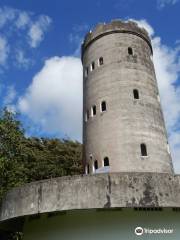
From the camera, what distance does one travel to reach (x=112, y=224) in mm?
16016

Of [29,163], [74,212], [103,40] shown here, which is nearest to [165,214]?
[74,212]

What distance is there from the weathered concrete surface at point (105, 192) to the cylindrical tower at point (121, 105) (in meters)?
5.99

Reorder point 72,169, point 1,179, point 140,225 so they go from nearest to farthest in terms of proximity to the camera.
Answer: point 140,225 → point 1,179 → point 72,169

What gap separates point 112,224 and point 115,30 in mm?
15275

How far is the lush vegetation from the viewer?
2211 centimetres

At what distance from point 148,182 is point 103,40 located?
553 inches

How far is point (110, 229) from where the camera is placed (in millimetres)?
15898

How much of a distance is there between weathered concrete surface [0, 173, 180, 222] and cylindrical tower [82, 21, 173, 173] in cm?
599

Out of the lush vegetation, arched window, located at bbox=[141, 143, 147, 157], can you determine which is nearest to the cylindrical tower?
arched window, located at bbox=[141, 143, 147, 157]

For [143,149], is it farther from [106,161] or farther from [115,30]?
[115,30]

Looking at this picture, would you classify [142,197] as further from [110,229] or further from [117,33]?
[117,33]

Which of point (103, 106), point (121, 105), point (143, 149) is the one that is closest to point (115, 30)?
point (103, 106)

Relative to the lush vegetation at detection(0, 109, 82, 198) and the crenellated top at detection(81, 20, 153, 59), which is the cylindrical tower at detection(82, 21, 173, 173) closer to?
the crenellated top at detection(81, 20, 153, 59)

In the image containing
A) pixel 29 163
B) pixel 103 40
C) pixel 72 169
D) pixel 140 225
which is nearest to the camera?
pixel 140 225
